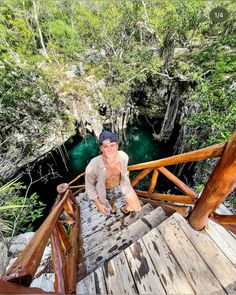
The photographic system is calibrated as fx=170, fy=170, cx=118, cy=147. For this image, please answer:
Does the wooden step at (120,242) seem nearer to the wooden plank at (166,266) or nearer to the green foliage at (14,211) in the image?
the wooden plank at (166,266)

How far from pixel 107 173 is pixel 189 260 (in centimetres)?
124

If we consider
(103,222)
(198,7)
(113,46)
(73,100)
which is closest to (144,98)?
(113,46)

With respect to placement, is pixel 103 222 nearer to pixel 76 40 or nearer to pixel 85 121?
pixel 85 121

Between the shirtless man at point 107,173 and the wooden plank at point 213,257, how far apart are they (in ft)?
2.62

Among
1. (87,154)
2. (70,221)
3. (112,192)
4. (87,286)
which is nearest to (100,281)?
(87,286)

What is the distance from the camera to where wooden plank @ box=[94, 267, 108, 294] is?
4.14 feet

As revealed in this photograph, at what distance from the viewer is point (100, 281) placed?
132 centimetres

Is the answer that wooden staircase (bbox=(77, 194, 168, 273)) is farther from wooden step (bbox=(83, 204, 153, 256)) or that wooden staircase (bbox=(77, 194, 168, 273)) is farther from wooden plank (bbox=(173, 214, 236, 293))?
wooden plank (bbox=(173, 214, 236, 293))

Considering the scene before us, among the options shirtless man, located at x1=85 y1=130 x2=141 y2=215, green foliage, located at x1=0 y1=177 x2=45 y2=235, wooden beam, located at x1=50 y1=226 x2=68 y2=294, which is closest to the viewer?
wooden beam, located at x1=50 y1=226 x2=68 y2=294

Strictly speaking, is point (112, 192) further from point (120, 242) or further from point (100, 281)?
point (100, 281)

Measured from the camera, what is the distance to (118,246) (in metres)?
1.72

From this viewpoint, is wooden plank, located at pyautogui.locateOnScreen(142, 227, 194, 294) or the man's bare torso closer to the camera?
wooden plank, located at pyautogui.locateOnScreen(142, 227, 194, 294)

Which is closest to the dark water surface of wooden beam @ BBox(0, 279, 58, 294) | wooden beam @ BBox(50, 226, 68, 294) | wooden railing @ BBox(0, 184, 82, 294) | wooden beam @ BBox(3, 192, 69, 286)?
wooden railing @ BBox(0, 184, 82, 294)

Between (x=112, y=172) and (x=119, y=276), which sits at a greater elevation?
(x=112, y=172)
